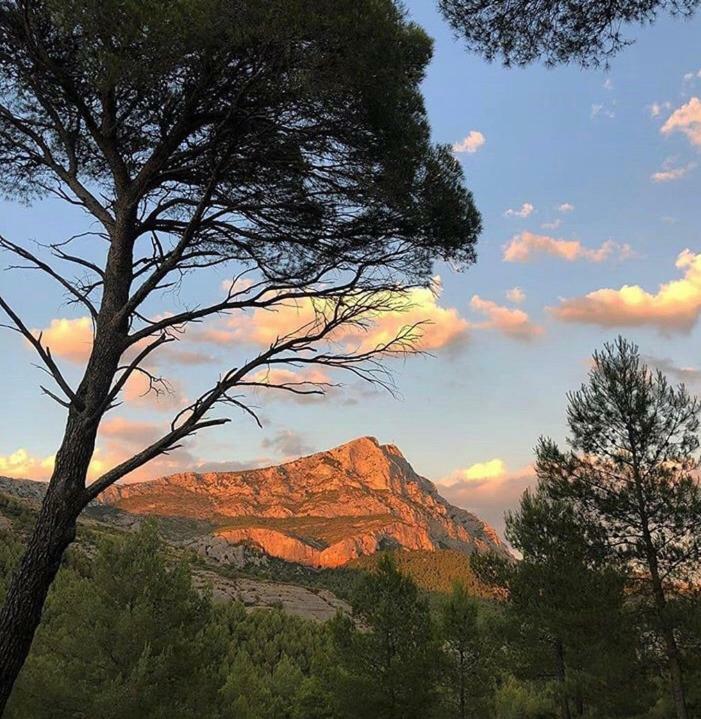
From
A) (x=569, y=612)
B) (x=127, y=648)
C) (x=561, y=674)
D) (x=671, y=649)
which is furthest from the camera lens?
(x=561, y=674)

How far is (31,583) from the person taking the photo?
479 centimetres

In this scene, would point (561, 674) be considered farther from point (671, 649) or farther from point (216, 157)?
point (216, 157)

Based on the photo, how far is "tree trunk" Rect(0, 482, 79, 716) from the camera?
181 inches

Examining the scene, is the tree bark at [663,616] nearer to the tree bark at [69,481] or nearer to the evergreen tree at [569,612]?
the evergreen tree at [569,612]

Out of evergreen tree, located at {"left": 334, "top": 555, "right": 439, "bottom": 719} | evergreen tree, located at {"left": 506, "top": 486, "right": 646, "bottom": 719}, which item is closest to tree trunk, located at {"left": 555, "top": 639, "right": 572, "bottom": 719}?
evergreen tree, located at {"left": 506, "top": 486, "right": 646, "bottom": 719}

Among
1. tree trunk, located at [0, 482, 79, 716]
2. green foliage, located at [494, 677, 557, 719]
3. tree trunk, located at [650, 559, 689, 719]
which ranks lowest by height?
green foliage, located at [494, 677, 557, 719]

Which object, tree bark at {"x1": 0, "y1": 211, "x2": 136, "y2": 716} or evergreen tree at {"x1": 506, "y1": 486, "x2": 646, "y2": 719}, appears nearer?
tree bark at {"x1": 0, "y1": 211, "x2": 136, "y2": 716}

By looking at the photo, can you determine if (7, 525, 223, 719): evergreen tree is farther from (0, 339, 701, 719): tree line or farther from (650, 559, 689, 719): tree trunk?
(650, 559, 689, 719): tree trunk

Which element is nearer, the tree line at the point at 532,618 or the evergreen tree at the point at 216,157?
the evergreen tree at the point at 216,157

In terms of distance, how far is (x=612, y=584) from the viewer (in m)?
13.5

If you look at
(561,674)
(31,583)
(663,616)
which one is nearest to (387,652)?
(561,674)

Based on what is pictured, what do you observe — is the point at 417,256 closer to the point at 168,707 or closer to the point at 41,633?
the point at 168,707

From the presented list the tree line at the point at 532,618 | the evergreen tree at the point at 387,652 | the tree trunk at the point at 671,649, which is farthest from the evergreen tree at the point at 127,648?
the tree trunk at the point at 671,649

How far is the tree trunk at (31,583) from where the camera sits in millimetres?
4602
